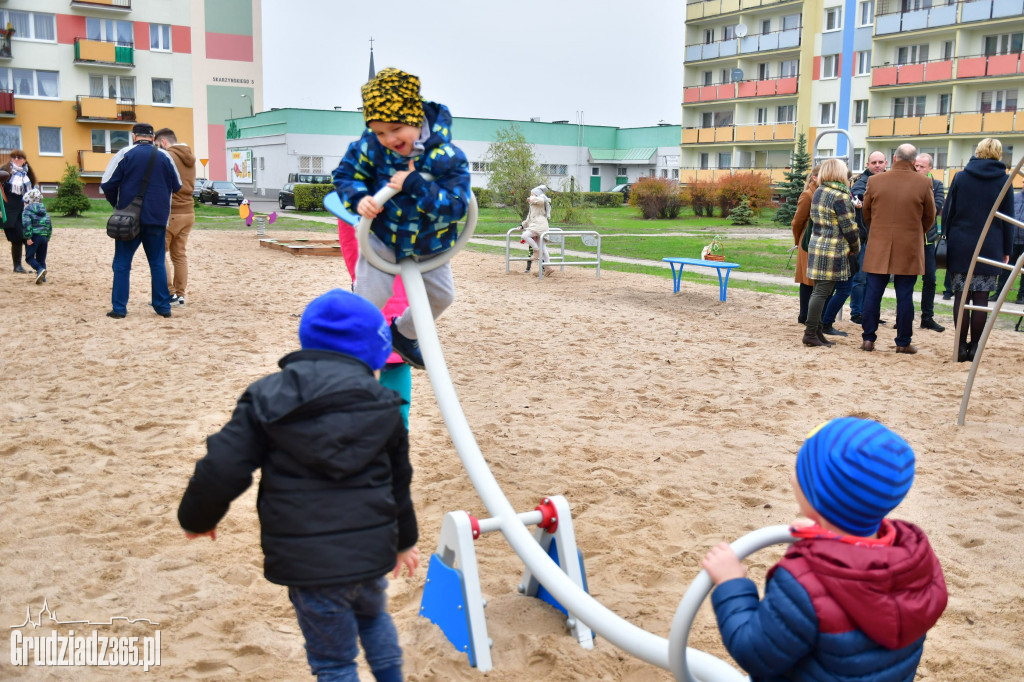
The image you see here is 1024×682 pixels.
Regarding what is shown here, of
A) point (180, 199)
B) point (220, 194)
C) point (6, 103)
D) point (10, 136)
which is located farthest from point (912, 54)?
point (10, 136)

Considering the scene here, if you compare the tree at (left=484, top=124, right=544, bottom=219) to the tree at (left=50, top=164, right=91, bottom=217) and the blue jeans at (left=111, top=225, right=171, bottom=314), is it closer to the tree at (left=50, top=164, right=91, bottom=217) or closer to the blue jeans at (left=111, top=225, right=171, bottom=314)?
the tree at (left=50, top=164, right=91, bottom=217)

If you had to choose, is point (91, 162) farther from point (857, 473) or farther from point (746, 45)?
point (857, 473)

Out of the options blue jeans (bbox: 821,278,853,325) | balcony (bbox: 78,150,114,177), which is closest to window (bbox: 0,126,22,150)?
balcony (bbox: 78,150,114,177)

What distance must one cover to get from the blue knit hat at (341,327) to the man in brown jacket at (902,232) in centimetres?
709

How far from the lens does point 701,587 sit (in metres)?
1.98

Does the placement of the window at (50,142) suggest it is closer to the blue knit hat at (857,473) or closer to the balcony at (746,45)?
the balcony at (746,45)

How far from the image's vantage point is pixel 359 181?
3381mm

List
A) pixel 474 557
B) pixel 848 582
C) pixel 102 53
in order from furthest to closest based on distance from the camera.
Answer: pixel 102 53
pixel 474 557
pixel 848 582

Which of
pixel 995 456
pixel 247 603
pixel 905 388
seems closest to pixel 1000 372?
pixel 905 388

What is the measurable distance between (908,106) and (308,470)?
4532cm

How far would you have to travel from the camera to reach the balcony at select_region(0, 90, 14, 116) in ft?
134

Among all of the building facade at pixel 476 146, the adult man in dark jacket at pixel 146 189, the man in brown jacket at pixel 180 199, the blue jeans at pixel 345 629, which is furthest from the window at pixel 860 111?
the blue jeans at pixel 345 629

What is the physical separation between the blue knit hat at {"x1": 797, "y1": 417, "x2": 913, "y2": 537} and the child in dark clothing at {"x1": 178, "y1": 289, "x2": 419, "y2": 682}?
1013 millimetres

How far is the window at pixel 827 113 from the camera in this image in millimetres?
44781
